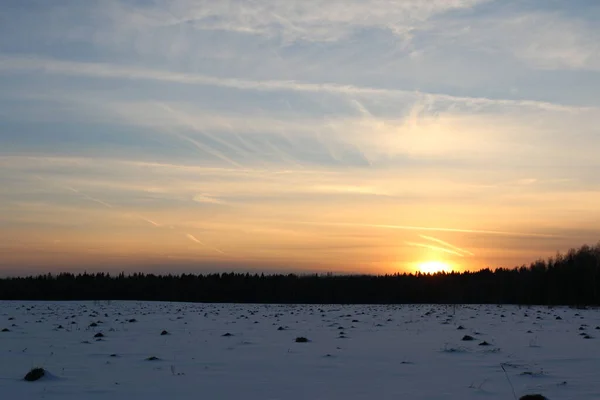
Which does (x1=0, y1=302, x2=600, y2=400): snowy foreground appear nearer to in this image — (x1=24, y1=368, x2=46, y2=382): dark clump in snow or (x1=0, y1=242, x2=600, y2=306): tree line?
(x1=24, y1=368, x2=46, y2=382): dark clump in snow

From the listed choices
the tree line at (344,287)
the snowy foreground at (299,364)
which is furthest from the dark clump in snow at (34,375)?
the tree line at (344,287)

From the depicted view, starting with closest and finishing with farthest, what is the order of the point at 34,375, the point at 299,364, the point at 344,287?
1. the point at 34,375
2. the point at 299,364
3. the point at 344,287

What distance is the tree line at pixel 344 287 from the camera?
88.3 meters

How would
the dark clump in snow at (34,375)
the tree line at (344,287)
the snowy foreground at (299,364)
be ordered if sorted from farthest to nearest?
the tree line at (344,287) < the dark clump in snow at (34,375) < the snowy foreground at (299,364)

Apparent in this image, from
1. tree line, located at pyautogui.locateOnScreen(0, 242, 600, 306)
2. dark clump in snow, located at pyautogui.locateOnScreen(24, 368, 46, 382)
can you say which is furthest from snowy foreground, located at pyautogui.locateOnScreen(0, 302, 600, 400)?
tree line, located at pyautogui.locateOnScreen(0, 242, 600, 306)

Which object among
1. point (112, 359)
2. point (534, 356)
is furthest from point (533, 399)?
point (112, 359)

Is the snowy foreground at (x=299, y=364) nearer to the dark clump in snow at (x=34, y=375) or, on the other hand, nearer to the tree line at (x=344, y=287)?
the dark clump in snow at (x=34, y=375)

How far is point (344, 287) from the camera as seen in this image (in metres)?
118

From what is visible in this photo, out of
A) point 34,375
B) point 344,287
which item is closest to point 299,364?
point 34,375

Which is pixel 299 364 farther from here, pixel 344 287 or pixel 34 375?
pixel 344 287

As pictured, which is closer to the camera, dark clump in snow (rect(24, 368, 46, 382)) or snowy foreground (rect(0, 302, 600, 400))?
snowy foreground (rect(0, 302, 600, 400))

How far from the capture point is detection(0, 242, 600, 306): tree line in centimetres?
8831

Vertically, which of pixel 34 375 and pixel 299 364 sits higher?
pixel 299 364

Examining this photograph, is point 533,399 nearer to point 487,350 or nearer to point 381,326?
point 487,350
